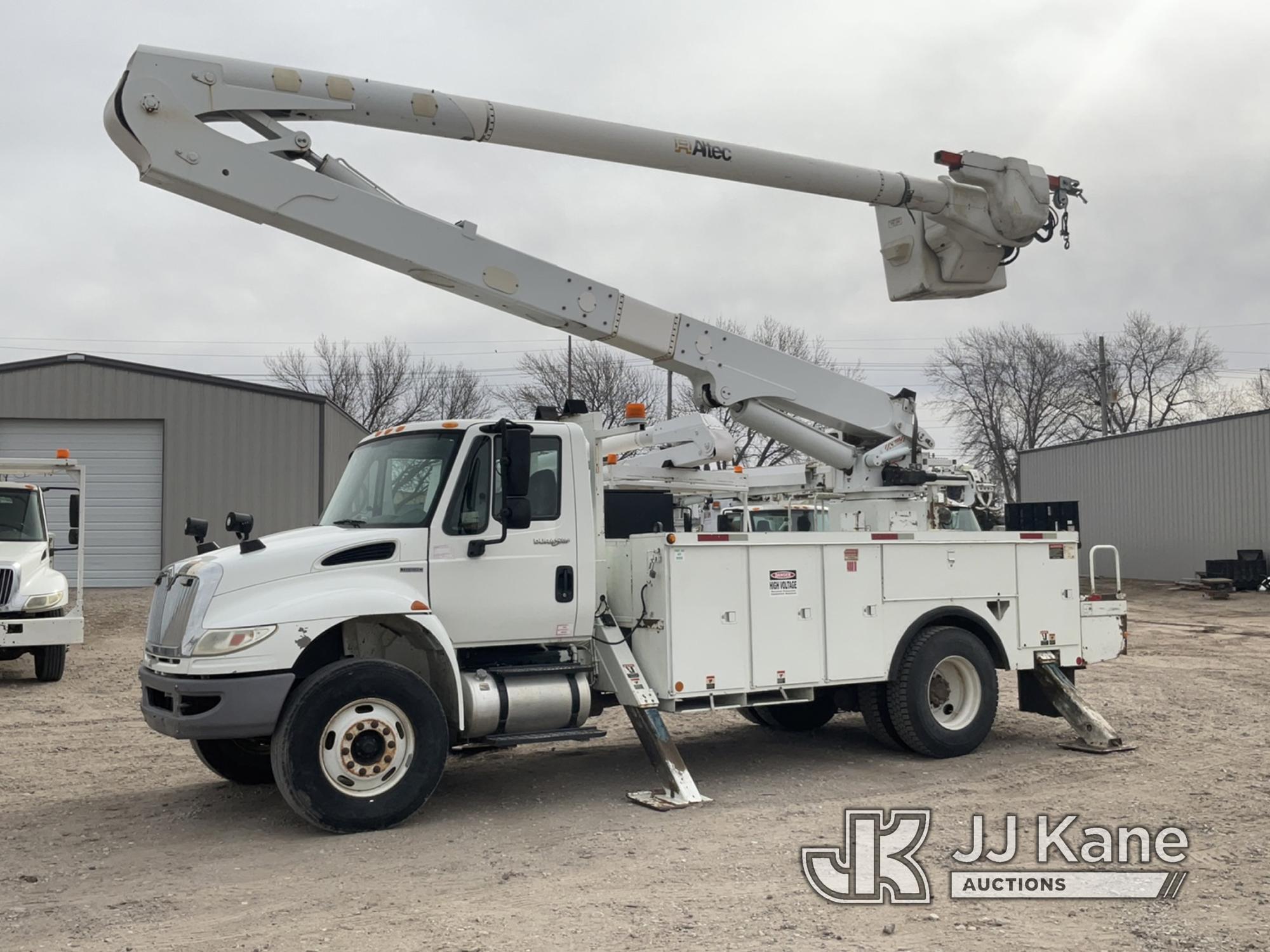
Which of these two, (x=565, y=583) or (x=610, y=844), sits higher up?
(x=565, y=583)

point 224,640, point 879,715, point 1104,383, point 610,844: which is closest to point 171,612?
point 224,640

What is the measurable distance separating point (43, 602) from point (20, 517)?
164 cm

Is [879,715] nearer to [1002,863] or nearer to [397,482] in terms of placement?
[1002,863]

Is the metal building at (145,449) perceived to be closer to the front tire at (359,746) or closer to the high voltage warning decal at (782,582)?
the high voltage warning decal at (782,582)

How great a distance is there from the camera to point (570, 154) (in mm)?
8406

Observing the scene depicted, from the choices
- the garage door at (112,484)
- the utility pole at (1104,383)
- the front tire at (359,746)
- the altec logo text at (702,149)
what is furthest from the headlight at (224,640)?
the utility pole at (1104,383)

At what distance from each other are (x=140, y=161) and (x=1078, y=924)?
6.71 meters

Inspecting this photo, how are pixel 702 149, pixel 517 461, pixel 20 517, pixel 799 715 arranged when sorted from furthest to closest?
1. pixel 20 517
2. pixel 799 715
3. pixel 702 149
4. pixel 517 461

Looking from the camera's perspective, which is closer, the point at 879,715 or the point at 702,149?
the point at 702,149

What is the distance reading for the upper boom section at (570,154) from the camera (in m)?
7.36

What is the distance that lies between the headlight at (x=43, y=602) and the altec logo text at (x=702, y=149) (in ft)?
32.6

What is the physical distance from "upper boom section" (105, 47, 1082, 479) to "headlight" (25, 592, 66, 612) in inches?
332

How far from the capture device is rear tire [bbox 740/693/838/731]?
35.0ft

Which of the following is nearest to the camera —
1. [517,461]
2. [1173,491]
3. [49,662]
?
[517,461]
